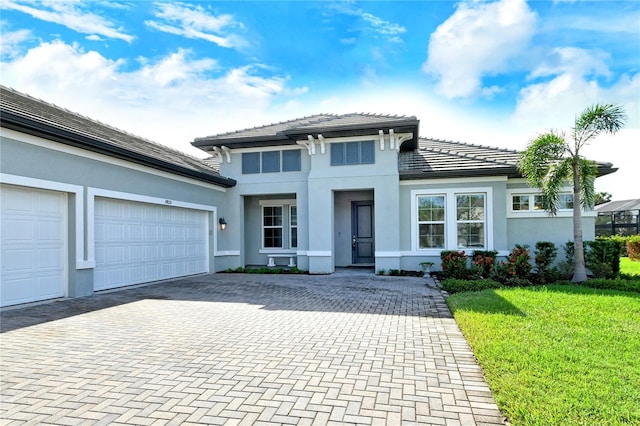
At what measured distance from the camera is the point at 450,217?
1227 cm

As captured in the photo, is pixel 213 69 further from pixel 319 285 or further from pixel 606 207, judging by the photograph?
pixel 606 207

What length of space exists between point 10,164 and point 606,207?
46.2 m

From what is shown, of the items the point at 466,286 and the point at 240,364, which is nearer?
the point at 240,364

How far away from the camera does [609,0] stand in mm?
8633

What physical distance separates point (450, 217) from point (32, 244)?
11.4m

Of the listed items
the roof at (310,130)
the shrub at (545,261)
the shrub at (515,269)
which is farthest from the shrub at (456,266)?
the roof at (310,130)

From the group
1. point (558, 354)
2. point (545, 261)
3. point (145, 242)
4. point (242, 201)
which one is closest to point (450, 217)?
point (545, 261)

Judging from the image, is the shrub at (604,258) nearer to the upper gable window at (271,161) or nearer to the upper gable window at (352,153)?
the upper gable window at (352,153)

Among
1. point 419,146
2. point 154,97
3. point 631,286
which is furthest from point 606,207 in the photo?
point 154,97

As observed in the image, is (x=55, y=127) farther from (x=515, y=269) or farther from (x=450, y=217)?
(x=515, y=269)

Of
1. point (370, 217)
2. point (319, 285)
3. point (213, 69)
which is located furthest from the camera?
point (370, 217)

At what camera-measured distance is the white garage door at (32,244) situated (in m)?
7.04

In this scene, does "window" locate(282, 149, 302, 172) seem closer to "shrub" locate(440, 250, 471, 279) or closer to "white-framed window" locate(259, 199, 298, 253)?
"white-framed window" locate(259, 199, 298, 253)

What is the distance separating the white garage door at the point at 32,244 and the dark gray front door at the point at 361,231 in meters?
9.83
